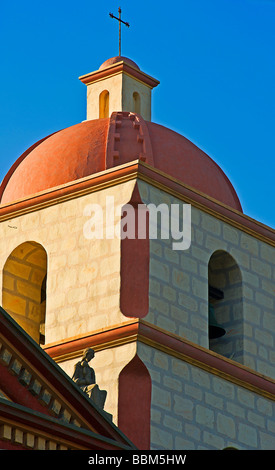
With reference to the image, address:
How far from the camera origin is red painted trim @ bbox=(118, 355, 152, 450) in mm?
30625

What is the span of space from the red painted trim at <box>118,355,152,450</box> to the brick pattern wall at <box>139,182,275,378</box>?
0.99 meters

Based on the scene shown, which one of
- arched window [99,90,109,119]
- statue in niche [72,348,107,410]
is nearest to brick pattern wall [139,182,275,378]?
arched window [99,90,109,119]

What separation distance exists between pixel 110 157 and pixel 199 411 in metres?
4.63

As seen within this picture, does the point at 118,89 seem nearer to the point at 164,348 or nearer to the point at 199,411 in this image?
the point at 164,348

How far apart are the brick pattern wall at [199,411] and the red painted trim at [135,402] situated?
0.38 ft

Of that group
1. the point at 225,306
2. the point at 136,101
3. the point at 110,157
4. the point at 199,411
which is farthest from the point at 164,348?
the point at 136,101

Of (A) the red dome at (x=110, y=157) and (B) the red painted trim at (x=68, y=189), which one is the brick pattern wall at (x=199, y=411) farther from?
(A) the red dome at (x=110, y=157)

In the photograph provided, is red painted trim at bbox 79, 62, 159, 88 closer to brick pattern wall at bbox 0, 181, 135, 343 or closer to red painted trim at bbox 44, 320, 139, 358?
brick pattern wall at bbox 0, 181, 135, 343

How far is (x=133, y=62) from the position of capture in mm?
35938

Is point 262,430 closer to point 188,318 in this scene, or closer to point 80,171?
point 188,318

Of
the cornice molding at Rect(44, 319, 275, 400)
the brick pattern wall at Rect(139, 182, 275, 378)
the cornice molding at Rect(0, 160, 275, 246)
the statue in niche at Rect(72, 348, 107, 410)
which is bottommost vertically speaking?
the statue in niche at Rect(72, 348, 107, 410)

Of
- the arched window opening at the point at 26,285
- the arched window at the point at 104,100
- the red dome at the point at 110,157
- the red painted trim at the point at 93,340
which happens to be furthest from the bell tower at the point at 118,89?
the red painted trim at the point at 93,340

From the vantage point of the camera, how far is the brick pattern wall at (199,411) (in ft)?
102
